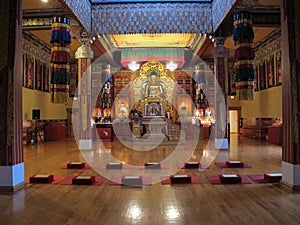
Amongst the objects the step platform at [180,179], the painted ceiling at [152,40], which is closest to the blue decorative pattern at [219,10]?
the painted ceiling at [152,40]

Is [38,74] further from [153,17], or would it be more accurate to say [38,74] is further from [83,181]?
[83,181]

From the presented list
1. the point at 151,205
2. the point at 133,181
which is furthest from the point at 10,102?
the point at 151,205

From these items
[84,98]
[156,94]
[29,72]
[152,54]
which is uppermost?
[152,54]

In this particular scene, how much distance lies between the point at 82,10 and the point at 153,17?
214 centimetres

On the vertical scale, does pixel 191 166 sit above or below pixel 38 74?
below

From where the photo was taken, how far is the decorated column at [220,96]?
34.9 ft

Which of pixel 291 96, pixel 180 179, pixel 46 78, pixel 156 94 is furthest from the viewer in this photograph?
pixel 156 94

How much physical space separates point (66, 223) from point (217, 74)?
27.1 feet

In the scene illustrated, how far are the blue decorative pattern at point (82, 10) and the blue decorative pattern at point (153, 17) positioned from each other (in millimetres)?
420

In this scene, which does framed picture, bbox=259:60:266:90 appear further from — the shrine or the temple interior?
the shrine

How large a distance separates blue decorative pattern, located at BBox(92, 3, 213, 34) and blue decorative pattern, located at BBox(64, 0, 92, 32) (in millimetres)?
420

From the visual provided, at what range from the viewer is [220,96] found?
10734 mm

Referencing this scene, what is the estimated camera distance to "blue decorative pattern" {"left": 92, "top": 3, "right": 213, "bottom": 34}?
10023mm

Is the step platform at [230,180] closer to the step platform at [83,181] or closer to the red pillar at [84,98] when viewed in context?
the step platform at [83,181]
